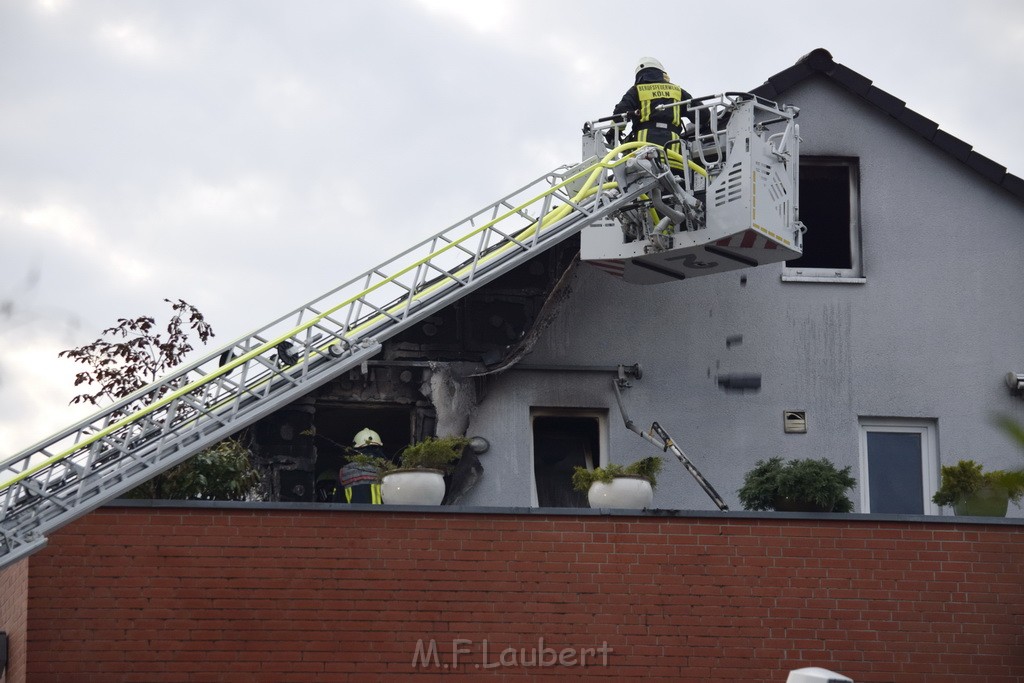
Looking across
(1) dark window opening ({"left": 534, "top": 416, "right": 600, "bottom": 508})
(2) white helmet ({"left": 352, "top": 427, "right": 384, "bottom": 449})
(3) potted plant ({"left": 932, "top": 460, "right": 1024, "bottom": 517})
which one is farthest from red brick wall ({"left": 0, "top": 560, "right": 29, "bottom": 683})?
(3) potted plant ({"left": 932, "top": 460, "right": 1024, "bottom": 517})

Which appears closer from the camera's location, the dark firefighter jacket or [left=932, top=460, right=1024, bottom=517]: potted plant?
[left=932, top=460, right=1024, bottom=517]: potted plant

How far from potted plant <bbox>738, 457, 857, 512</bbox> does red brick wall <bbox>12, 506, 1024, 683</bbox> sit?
693mm

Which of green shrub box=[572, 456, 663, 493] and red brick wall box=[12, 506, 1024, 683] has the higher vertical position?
green shrub box=[572, 456, 663, 493]

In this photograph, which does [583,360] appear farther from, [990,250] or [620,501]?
[990,250]

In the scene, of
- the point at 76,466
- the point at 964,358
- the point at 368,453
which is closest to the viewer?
the point at 76,466

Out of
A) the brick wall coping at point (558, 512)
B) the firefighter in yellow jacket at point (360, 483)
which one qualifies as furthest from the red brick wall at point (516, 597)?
the firefighter in yellow jacket at point (360, 483)

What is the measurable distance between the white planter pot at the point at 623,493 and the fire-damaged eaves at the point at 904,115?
5069 mm

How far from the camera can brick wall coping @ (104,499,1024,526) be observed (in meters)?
13.4

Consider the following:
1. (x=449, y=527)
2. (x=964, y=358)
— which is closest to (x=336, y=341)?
(x=449, y=527)

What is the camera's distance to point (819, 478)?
14586 millimetres

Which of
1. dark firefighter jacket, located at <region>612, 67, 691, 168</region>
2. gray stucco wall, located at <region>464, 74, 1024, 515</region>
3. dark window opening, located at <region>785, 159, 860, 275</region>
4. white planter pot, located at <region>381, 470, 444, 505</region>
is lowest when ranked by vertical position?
white planter pot, located at <region>381, 470, 444, 505</region>

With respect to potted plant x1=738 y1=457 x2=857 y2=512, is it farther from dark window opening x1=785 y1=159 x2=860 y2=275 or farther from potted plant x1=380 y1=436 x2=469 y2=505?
dark window opening x1=785 y1=159 x2=860 y2=275

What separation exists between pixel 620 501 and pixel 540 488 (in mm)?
2611

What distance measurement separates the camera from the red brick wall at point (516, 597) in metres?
13.1
